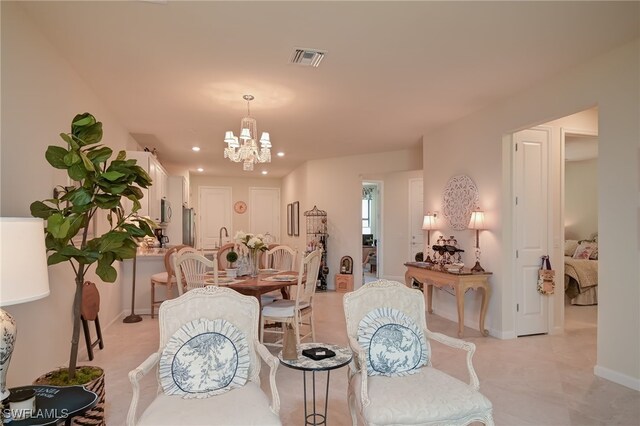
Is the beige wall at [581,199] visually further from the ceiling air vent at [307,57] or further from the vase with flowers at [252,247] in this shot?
the ceiling air vent at [307,57]

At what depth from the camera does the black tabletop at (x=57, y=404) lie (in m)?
1.62

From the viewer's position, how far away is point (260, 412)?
5.65 feet

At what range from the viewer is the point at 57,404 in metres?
1.75

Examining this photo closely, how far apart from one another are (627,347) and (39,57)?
4860 mm

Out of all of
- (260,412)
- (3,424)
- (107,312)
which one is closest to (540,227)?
(260,412)

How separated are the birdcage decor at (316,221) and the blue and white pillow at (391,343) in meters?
5.53

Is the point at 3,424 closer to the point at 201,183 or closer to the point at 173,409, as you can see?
the point at 173,409

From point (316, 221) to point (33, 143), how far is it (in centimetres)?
559

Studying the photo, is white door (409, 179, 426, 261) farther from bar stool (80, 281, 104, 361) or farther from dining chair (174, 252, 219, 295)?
bar stool (80, 281, 104, 361)

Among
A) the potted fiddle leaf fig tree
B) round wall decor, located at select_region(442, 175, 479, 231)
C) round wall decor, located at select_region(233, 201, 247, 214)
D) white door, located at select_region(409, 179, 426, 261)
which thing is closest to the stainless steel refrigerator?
round wall decor, located at select_region(233, 201, 247, 214)

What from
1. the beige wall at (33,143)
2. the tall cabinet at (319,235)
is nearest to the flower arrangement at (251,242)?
the beige wall at (33,143)

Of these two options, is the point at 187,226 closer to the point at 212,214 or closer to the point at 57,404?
the point at 212,214

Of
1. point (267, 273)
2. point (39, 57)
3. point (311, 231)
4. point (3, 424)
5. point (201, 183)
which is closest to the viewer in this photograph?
point (3, 424)

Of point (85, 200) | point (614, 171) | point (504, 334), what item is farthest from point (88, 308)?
point (614, 171)
